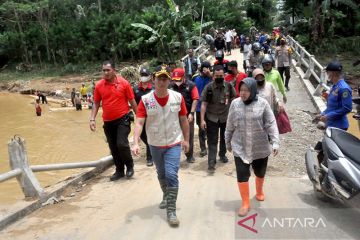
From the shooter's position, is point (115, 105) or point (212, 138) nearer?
point (115, 105)

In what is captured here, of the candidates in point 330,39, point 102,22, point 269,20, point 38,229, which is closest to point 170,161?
point 38,229

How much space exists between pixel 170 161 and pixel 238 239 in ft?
3.49

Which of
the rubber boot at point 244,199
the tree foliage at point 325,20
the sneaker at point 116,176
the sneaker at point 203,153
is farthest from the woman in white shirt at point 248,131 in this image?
the tree foliage at point 325,20

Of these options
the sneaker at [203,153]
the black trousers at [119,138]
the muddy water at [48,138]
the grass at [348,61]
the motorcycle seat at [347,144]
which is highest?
the motorcycle seat at [347,144]

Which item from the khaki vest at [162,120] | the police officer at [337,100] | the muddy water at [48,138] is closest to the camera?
the khaki vest at [162,120]

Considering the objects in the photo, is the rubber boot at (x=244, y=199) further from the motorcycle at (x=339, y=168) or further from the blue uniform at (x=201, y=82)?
the blue uniform at (x=201, y=82)

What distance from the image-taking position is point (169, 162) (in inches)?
190

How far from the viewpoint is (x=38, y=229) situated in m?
5.02

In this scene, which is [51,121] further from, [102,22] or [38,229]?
[38,229]

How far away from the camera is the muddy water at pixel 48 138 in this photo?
38.1ft

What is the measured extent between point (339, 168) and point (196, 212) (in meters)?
1.68

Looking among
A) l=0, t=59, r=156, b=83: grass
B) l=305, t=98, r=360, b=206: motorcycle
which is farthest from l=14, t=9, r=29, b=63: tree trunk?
l=305, t=98, r=360, b=206: motorcycle

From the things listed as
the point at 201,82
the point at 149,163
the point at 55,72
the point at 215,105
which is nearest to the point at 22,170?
the point at 149,163

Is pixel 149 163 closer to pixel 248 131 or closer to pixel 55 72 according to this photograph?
pixel 248 131
